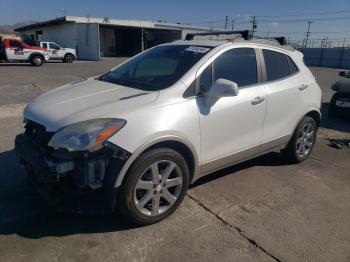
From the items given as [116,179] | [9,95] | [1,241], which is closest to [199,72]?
[116,179]

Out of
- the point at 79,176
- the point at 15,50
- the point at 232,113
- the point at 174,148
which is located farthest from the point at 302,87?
the point at 15,50

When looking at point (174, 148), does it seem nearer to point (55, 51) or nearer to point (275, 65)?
point (275, 65)

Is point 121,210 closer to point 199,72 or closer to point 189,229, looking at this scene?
point 189,229

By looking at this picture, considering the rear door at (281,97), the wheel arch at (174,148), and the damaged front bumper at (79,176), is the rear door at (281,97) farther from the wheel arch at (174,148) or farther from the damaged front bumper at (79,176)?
the damaged front bumper at (79,176)

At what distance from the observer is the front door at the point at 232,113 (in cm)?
354

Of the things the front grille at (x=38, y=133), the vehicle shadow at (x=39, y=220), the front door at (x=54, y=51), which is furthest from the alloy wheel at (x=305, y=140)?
the front door at (x=54, y=51)

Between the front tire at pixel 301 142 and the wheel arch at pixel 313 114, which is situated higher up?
the wheel arch at pixel 313 114

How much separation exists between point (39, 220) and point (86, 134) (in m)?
1.13

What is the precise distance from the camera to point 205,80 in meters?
3.57

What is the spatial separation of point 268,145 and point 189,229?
5.67 ft

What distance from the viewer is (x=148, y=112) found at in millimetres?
3070

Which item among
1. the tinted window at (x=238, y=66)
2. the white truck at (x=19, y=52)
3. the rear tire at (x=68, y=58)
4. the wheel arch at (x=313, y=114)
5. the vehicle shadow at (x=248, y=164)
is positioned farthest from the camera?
the rear tire at (x=68, y=58)

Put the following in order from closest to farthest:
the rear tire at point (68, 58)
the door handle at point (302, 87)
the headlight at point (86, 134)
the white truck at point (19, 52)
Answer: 1. the headlight at point (86, 134)
2. the door handle at point (302, 87)
3. the white truck at point (19, 52)
4. the rear tire at point (68, 58)

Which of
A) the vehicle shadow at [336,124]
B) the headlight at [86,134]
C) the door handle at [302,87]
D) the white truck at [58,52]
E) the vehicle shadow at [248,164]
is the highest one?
the door handle at [302,87]
